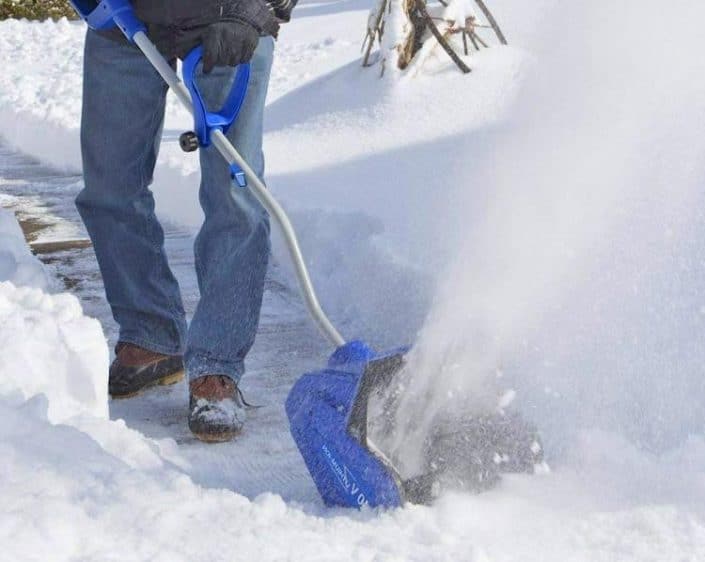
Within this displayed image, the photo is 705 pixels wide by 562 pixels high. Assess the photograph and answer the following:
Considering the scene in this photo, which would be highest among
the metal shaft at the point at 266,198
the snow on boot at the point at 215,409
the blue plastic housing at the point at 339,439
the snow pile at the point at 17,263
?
the metal shaft at the point at 266,198

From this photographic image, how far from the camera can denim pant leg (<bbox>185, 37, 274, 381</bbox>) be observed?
2775 mm

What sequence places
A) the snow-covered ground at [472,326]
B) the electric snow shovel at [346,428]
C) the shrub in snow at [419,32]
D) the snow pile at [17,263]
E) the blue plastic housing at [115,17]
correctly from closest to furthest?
the snow-covered ground at [472,326] → the electric snow shovel at [346,428] → the blue plastic housing at [115,17] → the snow pile at [17,263] → the shrub in snow at [419,32]

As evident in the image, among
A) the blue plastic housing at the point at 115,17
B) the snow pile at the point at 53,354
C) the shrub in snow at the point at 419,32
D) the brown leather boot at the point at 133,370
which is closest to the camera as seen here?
the snow pile at the point at 53,354

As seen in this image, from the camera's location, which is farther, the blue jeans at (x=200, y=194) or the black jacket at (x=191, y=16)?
the blue jeans at (x=200, y=194)

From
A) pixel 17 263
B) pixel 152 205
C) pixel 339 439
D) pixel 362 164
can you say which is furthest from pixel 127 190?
pixel 362 164

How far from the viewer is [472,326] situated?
8.77 ft

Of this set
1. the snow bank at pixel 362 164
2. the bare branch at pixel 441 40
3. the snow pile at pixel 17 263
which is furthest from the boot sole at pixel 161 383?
the bare branch at pixel 441 40

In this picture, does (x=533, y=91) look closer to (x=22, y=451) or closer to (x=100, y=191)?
(x=100, y=191)

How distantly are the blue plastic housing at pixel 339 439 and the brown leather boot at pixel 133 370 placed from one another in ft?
2.80

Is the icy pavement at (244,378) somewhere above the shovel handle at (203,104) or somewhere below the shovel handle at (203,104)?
below

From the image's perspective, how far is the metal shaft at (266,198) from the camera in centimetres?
241

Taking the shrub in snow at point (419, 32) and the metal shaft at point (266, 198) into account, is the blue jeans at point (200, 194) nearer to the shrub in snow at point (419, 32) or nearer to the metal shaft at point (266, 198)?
the metal shaft at point (266, 198)

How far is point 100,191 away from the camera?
2.96 metres

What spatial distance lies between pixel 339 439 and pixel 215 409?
0.65 metres
